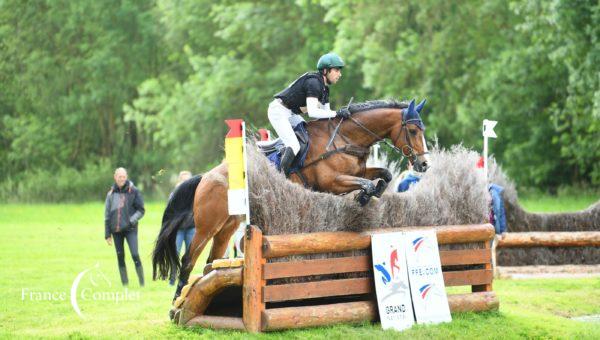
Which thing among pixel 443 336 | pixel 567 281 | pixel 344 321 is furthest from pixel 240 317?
pixel 567 281

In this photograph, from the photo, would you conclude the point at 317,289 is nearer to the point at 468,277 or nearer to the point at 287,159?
the point at 287,159

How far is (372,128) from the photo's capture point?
9.62m

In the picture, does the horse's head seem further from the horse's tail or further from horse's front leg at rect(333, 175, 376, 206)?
the horse's tail

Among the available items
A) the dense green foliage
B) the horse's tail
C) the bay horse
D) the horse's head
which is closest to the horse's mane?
the bay horse

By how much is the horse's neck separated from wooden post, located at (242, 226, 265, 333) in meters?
1.82

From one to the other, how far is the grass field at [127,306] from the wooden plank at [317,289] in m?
0.33

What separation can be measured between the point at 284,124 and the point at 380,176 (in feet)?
3.76

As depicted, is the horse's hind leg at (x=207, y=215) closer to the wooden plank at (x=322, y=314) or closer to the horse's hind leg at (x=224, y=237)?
the horse's hind leg at (x=224, y=237)

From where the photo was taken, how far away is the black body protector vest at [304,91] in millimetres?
9328

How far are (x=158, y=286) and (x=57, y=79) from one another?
32258 millimetres

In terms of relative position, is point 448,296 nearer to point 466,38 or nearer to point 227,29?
point 466,38

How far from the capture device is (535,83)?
29.2 m

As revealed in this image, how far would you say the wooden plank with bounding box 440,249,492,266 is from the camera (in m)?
9.61

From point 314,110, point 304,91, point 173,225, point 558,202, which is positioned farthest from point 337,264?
point 558,202
